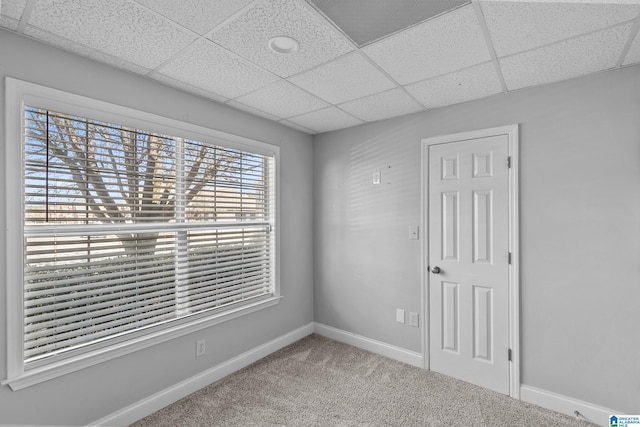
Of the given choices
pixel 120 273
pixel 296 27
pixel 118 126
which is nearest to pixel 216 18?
pixel 296 27

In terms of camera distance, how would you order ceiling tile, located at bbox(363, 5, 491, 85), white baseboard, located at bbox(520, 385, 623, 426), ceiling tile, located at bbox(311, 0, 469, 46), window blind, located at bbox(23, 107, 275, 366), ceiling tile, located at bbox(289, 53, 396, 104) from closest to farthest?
ceiling tile, located at bbox(311, 0, 469, 46) → ceiling tile, located at bbox(363, 5, 491, 85) → window blind, located at bbox(23, 107, 275, 366) → ceiling tile, located at bbox(289, 53, 396, 104) → white baseboard, located at bbox(520, 385, 623, 426)

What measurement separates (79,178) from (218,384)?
6.19 feet

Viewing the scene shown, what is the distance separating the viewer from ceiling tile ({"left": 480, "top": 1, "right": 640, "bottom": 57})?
1.38 meters

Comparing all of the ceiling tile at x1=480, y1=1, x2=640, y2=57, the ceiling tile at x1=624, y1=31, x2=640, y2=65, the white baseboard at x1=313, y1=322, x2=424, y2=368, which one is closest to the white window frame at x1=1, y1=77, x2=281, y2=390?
the white baseboard at x1=313, y1=322, x2=424, y2=368

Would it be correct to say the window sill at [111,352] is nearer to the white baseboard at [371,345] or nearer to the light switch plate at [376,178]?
the white baseboard at [371,345]

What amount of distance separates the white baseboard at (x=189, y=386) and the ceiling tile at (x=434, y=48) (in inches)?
106

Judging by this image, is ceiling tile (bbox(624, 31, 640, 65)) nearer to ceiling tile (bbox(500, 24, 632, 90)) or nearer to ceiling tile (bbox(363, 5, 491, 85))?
ceiling tile (bbox(500, 24, 632, 90))

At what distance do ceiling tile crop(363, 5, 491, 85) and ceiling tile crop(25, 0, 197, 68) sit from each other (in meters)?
1.10

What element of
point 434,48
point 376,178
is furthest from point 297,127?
point 434,48

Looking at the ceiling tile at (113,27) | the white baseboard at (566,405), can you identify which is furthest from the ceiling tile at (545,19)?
the white baseboard at (566,405)

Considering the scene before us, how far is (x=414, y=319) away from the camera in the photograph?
113 inches

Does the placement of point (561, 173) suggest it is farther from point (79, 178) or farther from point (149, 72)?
point (79, 178)

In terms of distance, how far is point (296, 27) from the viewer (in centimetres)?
154

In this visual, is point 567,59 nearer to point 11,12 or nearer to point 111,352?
point 11,12
